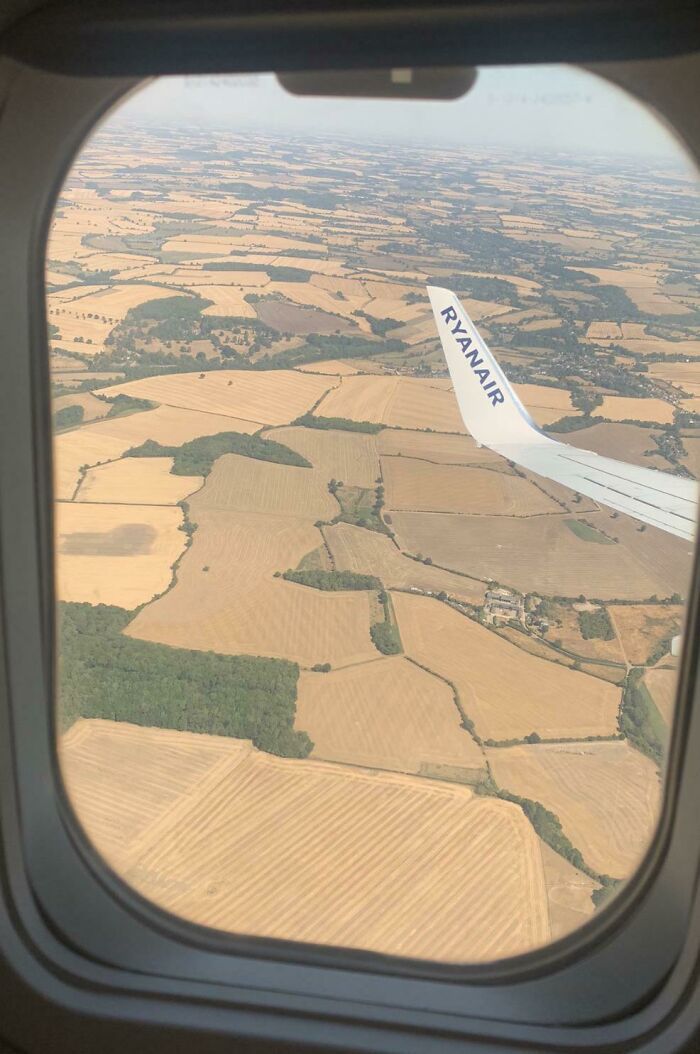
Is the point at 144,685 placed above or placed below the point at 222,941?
above

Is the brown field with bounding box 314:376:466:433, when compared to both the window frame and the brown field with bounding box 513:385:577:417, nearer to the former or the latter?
the brown field with bounding box 513:385:577:417

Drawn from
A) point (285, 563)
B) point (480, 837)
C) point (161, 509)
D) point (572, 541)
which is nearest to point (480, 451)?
point (572, 541)

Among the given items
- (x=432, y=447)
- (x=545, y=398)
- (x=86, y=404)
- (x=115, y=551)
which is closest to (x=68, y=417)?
(x=86, y=404)

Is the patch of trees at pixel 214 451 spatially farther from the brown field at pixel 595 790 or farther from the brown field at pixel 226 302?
the brown field at pixel 595 790

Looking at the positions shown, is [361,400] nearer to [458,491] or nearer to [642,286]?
[458,491]

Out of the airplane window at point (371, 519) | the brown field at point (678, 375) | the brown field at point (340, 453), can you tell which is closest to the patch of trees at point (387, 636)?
the airplane window at point (371, 519)

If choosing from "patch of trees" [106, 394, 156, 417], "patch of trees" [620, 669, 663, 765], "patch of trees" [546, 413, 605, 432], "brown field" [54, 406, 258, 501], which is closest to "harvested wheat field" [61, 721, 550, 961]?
"patch of trees" [620, 669, 663, 765]

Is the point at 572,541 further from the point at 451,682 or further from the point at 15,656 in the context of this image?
the point at 15,656
